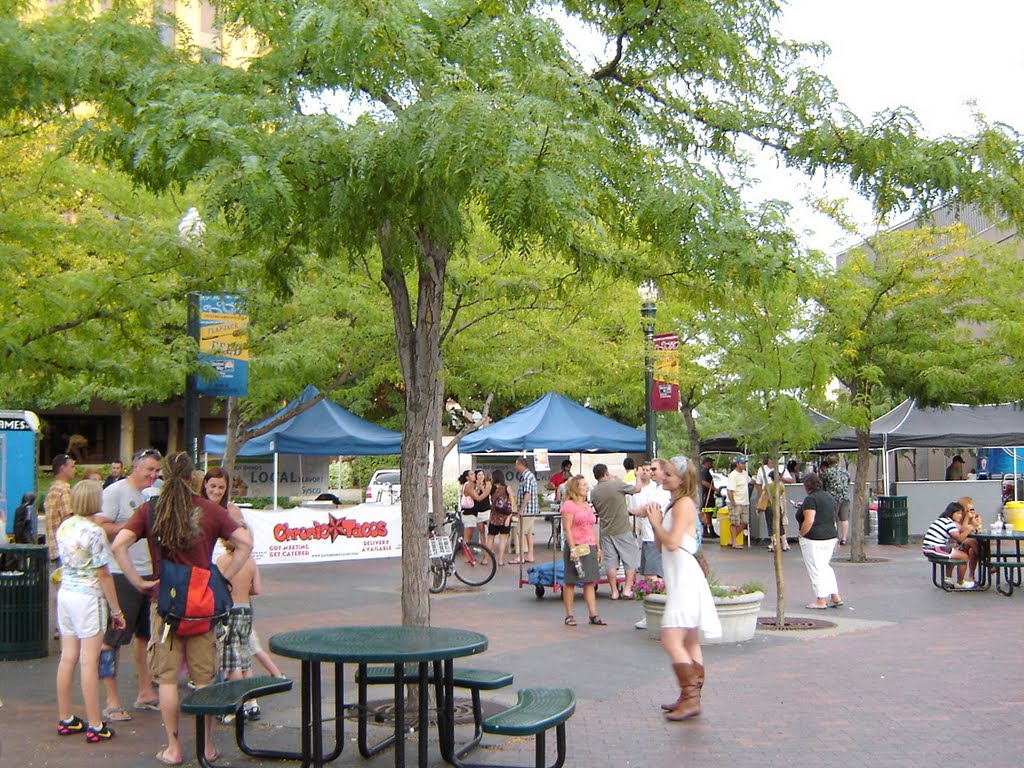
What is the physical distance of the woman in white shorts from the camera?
728 cm

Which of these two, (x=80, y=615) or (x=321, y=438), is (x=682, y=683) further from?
(x=321, y=438)

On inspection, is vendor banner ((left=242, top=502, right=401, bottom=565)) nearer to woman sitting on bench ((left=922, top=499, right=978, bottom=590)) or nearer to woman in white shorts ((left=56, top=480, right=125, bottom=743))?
woman sitting on bench ((left=922, top=499, right=978, bottom=590))

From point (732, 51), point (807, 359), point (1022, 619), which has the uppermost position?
point (732, 51)

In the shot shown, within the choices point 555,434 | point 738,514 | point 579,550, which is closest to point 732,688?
point 579,550

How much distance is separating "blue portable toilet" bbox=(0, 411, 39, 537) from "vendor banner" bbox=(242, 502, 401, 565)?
4049mm

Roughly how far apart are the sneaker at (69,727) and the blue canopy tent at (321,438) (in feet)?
46.6

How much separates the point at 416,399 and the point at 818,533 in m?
7.60

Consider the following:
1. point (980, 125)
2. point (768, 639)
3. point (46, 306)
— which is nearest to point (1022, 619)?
point (768, 639)

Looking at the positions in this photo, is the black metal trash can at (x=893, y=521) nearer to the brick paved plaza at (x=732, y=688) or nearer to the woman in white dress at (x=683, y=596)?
the brick paved plaza at (x=732, y=688)

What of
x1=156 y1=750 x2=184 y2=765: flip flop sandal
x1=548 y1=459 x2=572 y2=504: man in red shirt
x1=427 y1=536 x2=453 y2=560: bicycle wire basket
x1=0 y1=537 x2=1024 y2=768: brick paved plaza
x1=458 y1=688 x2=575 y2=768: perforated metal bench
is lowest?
x1=0 y1=537 x2=1024 y2=768: brick paved plaza

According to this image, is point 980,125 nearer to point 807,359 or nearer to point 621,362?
point 807,359

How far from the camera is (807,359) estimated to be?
13.3 metres

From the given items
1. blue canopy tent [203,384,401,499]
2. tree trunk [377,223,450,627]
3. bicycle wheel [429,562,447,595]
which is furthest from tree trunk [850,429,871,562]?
tree trunk [377,223,450,627]

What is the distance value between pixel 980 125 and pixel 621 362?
14.4m
